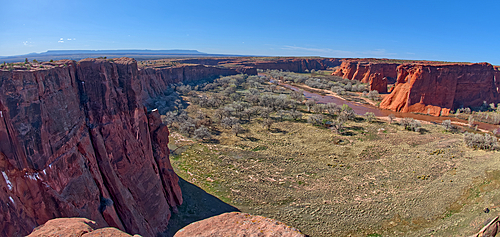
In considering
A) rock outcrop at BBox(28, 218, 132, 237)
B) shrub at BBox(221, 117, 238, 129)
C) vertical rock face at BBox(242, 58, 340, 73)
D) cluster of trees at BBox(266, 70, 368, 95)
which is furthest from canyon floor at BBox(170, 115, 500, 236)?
vertical rock face at BBox(242, 58, 340, 73)

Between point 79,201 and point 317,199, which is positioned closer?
point 79,201

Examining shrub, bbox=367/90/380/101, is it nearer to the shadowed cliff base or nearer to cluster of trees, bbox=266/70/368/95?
cluster of trees, bbox=266/70/368/95

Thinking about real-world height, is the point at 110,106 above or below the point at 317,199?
above

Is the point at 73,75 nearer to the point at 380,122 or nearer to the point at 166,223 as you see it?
the point at 166,223

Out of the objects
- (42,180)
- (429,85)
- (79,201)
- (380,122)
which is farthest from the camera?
(429,85)

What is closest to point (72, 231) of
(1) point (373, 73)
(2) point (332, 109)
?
(2) point (332, 109)

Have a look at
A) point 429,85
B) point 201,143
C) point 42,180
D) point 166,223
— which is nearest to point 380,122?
point 429,85

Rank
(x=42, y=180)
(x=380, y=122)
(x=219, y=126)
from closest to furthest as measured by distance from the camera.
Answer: (x=42, y=180)
(x=219, y=126)
(x=380, y=122)
